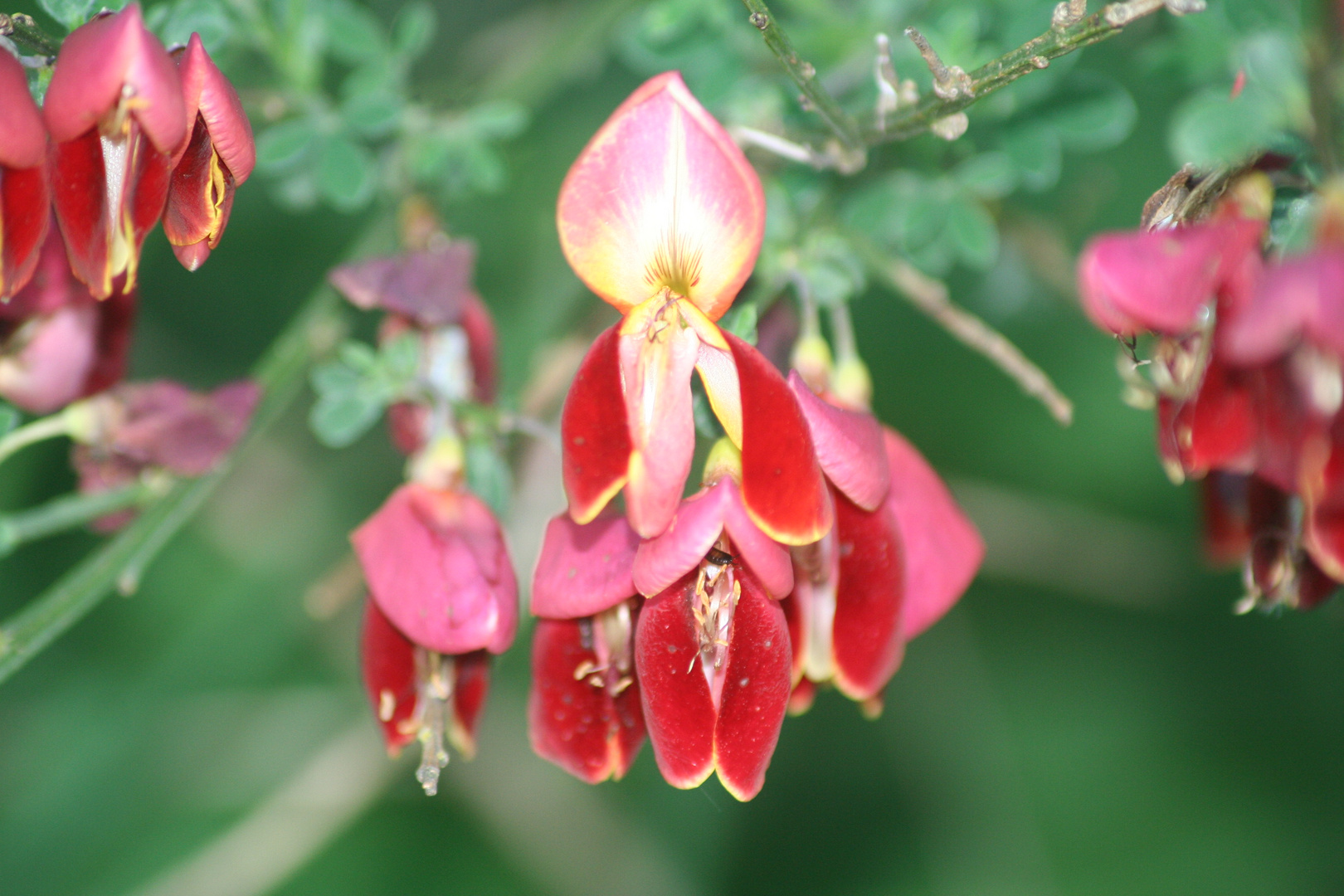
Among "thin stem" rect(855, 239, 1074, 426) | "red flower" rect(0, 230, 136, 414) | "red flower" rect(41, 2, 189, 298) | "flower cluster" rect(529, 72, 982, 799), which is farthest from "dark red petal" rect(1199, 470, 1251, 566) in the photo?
"red flower" rect(0, 230, 136, 414)

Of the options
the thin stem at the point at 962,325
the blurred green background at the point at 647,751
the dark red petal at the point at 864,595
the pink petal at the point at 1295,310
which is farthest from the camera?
the blurred green background at the point at 647,751

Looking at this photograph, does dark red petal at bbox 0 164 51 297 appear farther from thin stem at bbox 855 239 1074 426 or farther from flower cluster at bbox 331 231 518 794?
thin stem at bbox 855 239 1074 426

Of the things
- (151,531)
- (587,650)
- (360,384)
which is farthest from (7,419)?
(587,650)

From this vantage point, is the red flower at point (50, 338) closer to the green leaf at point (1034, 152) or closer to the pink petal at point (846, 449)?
the pink petal at point (846, 449)

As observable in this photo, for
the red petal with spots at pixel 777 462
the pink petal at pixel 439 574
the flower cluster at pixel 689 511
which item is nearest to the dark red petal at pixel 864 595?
the flower cluster at pixel 689 511

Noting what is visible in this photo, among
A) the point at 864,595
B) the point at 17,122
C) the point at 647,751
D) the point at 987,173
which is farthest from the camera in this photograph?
the point at 647,751

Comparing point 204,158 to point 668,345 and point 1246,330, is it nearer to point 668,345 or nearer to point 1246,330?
point 668,345
